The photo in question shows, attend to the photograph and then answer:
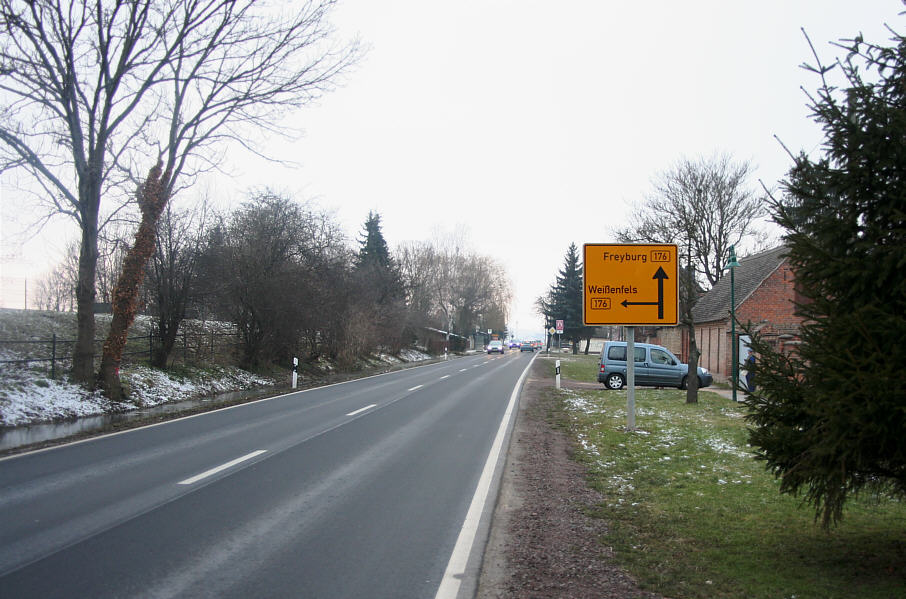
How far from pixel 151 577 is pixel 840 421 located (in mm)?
4721

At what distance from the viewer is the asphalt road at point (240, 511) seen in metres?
4.68

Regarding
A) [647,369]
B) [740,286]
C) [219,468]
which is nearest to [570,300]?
[740,286]

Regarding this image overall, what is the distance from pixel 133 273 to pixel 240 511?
516 inches

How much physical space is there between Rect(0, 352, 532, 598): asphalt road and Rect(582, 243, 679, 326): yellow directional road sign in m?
3.61

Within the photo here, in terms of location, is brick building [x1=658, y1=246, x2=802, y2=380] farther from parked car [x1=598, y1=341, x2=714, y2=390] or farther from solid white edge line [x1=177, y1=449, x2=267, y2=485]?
solid white edge line [x1=177, y1=449, x2=267, y2=485]

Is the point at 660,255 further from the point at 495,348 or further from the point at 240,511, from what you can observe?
the point at 495,348

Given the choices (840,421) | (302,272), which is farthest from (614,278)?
(302,272)

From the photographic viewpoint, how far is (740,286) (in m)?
34.2

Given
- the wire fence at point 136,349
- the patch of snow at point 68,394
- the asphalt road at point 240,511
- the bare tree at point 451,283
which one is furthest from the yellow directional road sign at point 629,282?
the bare tree at point 451,283

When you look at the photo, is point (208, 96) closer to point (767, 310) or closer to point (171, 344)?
point (171, 344)

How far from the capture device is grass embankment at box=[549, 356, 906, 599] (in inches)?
176

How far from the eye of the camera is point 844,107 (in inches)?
175

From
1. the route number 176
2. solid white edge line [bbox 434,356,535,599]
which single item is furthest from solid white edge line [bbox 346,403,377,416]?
the route number 176

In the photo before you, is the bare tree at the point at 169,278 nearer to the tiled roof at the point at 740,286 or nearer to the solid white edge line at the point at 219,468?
the solid white edge line at the point at 219,468
